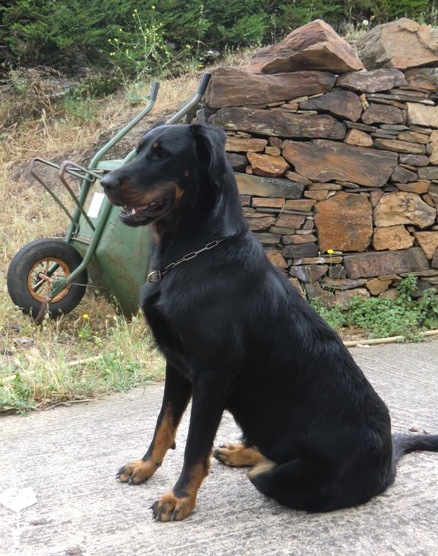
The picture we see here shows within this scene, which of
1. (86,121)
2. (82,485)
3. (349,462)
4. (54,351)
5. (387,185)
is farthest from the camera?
(86,121)

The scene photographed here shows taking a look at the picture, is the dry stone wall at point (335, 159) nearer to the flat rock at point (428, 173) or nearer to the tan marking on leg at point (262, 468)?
the flat rock at point (428, 173)

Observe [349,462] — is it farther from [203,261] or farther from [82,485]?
[82,485]

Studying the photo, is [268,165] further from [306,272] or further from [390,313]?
[390,313]

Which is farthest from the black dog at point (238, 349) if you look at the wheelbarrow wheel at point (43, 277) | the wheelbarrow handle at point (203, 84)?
the wheelbarrow wheel at point (43, 277)

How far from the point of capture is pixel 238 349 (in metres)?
2.26

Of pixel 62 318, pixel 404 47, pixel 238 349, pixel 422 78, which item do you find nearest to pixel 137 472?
pixel 238 349

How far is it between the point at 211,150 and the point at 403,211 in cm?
386

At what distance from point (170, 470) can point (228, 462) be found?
0.25 meters

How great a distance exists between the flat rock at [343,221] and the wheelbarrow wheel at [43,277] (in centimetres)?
209

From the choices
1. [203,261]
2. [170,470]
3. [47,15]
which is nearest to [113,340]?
[170,470]

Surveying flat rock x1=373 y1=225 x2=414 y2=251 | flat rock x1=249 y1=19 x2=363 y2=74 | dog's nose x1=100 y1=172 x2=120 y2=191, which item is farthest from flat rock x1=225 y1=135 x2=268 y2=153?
dog's nose x1=100 y1=172 x2=120 y2=191

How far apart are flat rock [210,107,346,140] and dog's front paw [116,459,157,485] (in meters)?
3.37

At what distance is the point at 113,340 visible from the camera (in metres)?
4.71

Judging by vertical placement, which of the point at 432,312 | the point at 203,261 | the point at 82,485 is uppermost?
the point at 203,261
